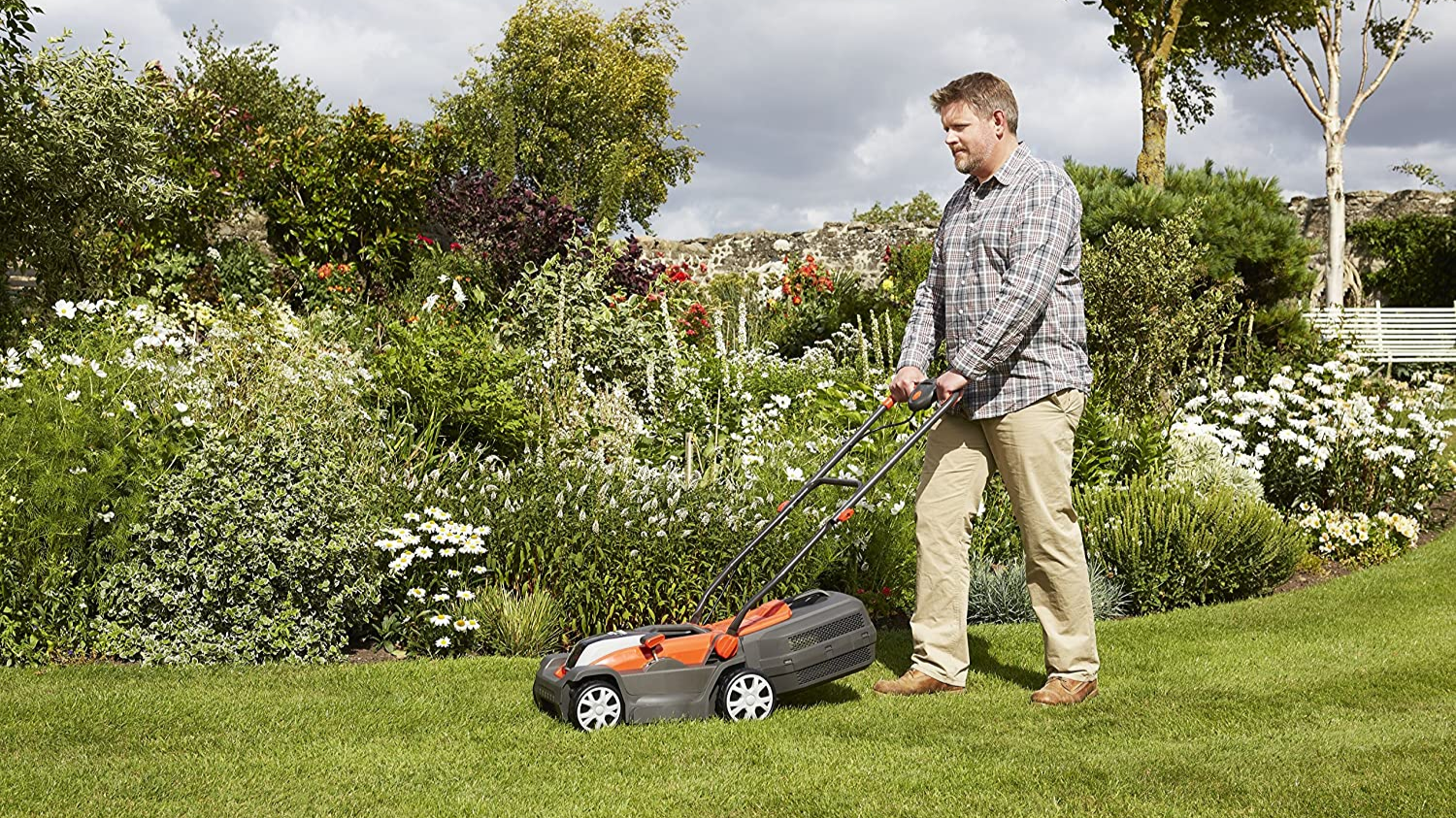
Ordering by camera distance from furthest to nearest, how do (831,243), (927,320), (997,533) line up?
(831,243)
(997,533)
(927,320)

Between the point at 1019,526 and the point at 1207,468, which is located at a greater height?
the point at 1019,526

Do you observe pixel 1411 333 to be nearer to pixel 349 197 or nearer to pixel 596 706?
pixel 349 197

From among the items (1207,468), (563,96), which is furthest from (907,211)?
(1207,468)

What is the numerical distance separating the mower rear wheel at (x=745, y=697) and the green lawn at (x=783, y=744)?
75 mm

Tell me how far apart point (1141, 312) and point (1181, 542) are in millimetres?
2511

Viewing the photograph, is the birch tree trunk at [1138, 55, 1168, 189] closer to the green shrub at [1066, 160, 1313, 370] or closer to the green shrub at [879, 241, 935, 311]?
the green shrub at [1066, 160, 1313, 370]

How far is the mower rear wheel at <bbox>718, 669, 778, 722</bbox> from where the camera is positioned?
3705 mm

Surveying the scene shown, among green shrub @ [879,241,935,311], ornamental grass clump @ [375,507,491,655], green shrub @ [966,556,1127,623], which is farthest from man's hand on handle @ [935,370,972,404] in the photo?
green shrub @ [879,241,935,311]

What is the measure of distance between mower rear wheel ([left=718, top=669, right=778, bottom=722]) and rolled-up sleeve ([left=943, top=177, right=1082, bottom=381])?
1.10 metres

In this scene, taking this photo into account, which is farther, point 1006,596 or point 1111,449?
point 1111,449

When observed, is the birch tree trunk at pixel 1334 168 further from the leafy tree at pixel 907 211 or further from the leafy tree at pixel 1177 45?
the leafy tree at pixel 907 211

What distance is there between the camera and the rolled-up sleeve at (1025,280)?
3773 mm

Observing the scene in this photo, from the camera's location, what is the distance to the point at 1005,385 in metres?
3.91

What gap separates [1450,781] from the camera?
307 centimetres
